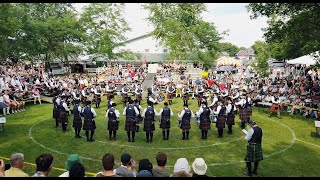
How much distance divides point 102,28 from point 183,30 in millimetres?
9286

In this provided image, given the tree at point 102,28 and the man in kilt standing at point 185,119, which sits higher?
the tree at point 102,28

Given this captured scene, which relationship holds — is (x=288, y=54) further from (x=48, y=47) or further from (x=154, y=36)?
(x=48, y=47)

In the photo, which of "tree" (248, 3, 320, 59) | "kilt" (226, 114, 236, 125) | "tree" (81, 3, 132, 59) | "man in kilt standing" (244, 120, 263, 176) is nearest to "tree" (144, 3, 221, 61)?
"tree" (81, 3, 132, 59)

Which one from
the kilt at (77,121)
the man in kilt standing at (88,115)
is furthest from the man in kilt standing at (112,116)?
the kilt at (77,121)

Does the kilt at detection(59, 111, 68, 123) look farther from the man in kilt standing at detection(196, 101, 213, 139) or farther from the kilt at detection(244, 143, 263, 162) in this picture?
the kilt at detection(244, 143, 263, 162)

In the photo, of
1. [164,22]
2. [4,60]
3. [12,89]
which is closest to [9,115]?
[12,89]

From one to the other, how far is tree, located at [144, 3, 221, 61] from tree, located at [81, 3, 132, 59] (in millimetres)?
5248

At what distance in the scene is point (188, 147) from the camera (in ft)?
35.1

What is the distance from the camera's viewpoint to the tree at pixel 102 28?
3334 centimetres

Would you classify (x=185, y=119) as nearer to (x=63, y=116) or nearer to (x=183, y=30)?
(x=63, y=116)

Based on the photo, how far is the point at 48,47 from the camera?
3341 centimetres

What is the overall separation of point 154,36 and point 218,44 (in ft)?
27.6

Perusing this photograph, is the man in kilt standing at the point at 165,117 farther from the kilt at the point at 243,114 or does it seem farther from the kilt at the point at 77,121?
the kilt at the point at 243,114

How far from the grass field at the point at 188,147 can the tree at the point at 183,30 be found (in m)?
21.3
